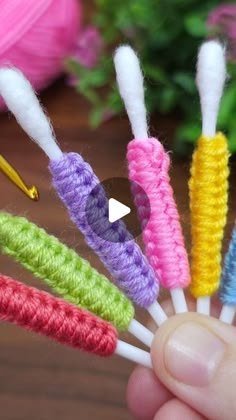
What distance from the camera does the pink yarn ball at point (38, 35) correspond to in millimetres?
788

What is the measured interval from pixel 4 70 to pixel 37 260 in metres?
0.11

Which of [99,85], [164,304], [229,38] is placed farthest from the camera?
[99,85]

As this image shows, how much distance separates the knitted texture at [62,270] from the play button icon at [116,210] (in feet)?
0.08

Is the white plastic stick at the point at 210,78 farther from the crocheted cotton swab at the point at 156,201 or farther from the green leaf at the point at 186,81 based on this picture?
the green leaf at the point at 186,81

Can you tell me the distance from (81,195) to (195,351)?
4.8 inches

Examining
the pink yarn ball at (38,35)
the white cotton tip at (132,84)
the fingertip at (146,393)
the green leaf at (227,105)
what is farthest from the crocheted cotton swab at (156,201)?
the pink yarn ball at (38,35)

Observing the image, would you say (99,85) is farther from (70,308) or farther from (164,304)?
(70,308)

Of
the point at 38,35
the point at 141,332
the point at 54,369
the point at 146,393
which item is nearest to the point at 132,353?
the point at 141,332

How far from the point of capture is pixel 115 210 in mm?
406

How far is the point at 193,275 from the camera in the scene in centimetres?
45

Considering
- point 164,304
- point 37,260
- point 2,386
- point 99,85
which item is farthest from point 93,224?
point 99,85

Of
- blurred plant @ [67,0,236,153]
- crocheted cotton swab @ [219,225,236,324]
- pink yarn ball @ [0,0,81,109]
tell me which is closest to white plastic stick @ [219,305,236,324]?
crocheted cotton swab @ [219,225,236,324]

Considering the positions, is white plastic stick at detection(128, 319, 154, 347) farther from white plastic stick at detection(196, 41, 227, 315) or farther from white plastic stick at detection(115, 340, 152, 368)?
white plastic stick at detection(196, 41, 227, 315)

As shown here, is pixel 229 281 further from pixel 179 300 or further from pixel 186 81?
pixel 186 81
